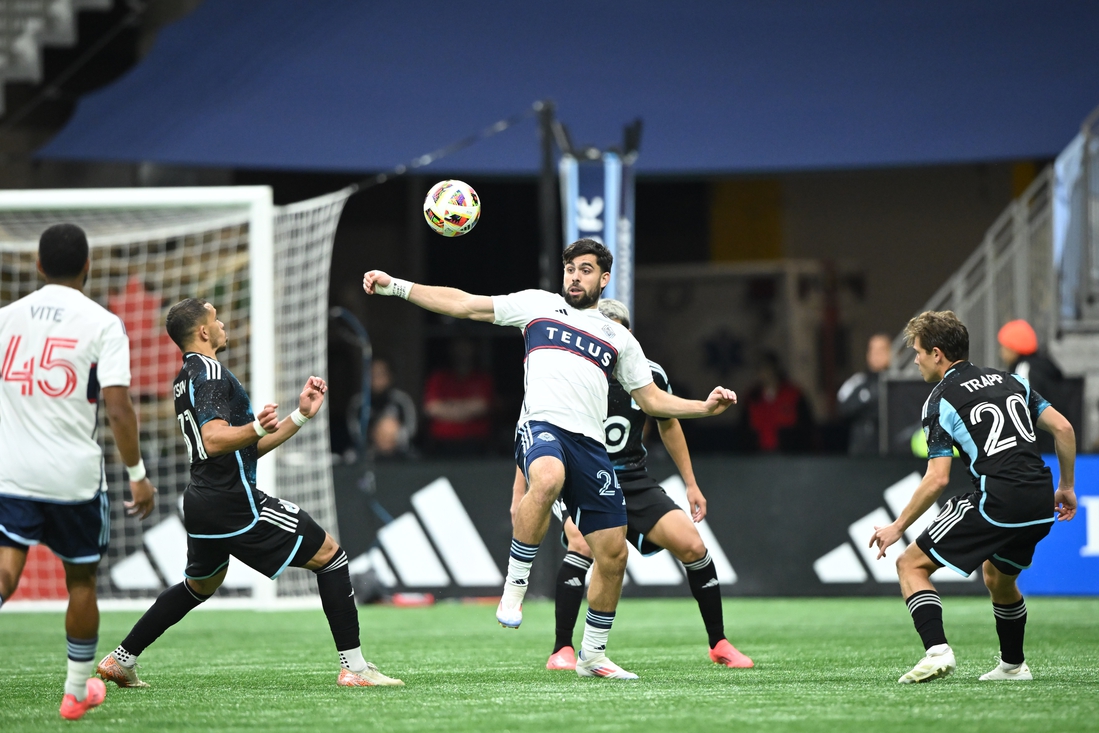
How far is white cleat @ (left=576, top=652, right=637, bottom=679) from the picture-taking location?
6859mm

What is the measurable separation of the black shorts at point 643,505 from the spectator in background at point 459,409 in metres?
8.78

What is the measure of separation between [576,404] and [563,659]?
1.60 meters

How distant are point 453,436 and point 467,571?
3.80m

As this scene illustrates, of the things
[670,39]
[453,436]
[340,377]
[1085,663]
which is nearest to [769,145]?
[670,39]

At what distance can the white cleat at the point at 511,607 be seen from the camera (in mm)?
6359

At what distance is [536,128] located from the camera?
694 inches

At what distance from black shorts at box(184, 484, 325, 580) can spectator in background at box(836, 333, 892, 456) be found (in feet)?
27.6

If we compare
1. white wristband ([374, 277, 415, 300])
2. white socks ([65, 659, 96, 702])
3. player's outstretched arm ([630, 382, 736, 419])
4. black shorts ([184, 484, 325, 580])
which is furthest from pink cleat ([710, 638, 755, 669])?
white socks ([65, 659, 96, 702])

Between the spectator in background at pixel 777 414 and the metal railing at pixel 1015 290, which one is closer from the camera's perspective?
the metal railing at pixel 1015 290

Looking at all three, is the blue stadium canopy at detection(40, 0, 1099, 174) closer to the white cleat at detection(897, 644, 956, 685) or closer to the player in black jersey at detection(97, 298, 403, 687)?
the player in black jersey at detection(97, 298, 403, 687)

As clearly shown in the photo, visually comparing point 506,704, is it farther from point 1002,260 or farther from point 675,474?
point 1002,260

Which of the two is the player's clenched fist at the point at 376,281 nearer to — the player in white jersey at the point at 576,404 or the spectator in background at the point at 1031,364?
the player in white jersey at the point at 576,404

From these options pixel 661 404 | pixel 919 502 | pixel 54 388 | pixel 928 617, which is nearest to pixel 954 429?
pixel 919 502

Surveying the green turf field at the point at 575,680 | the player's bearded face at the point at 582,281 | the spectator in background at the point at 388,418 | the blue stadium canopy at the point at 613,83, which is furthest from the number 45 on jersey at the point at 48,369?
the blue stadium canopy at the point at 613,83
